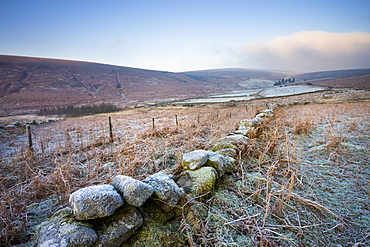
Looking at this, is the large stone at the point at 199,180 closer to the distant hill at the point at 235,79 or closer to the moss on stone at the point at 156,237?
the moss on stone at the point at 156,237

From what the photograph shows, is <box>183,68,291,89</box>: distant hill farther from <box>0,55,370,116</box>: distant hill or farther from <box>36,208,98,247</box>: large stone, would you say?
<box>36,208,98,247</box>: large stone

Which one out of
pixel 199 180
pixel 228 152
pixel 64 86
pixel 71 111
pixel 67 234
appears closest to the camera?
pixel 67 234

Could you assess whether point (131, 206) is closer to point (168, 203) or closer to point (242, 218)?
point (168, 203)

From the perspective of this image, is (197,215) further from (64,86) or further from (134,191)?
(64,86)

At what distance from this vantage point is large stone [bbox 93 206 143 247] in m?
1.47

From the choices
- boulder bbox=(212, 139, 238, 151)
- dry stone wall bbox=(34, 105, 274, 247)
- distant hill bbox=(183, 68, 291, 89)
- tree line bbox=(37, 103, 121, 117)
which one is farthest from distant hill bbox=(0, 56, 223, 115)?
distant hill bbox=(183, 68, 291, 89)

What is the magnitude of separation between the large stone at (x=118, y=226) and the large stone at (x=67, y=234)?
0.07 meters

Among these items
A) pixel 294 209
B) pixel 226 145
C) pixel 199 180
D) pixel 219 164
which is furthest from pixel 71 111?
pixel 294 209

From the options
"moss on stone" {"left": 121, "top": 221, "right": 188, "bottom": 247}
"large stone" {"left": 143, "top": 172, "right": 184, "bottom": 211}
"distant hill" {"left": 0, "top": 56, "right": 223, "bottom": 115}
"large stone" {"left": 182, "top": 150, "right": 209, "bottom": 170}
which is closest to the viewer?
"moss on stone" {"left": 121, "top": 221, "right": 188, "bottom": 247}

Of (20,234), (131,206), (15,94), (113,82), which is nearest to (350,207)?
(131,206)

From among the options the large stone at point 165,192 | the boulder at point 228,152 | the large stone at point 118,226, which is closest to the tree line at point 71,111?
the boulder at point 228,152

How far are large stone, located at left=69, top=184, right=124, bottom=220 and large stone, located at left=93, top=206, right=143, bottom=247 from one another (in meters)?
0.11

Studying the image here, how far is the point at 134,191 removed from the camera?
170 centimetres

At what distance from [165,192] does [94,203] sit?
28.3 inches
